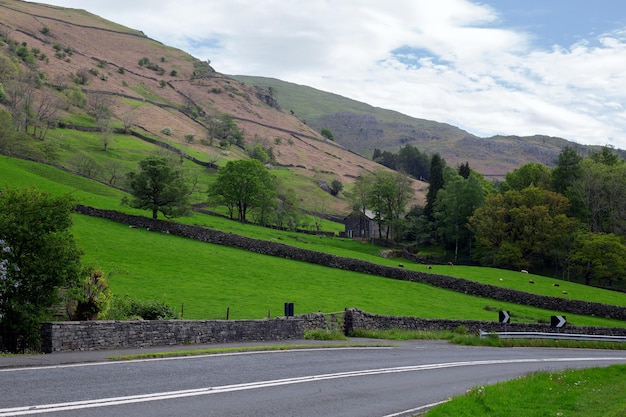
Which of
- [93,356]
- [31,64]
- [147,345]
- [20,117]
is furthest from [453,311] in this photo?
[31,64]

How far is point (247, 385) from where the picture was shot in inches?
583

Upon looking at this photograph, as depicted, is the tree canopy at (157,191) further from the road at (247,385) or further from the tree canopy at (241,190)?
the road at (247,385)

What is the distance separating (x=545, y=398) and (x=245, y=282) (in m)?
33.9

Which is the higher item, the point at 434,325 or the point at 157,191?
the point at 157,191

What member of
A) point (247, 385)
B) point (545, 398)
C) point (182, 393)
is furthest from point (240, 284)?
point (182, 393)

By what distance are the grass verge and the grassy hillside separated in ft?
66.4

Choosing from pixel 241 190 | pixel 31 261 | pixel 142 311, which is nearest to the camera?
pixel 31 261

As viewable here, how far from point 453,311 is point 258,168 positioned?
187 feet

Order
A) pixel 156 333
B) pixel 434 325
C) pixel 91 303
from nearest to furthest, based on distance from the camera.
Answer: pixel 156 333, pixel 91 303, pixel 434 325

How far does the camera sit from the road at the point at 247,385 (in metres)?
11.9

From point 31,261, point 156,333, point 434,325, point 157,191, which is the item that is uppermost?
point 157,191

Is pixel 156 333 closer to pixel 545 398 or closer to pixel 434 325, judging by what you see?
pixel 545 398

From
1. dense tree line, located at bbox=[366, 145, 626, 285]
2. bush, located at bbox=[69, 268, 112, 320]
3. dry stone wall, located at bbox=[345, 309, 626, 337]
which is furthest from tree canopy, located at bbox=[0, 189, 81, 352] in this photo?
dense tree line, located at bbox=[366, 145, 626, 285]

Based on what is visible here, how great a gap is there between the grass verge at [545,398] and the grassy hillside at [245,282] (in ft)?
66.4
